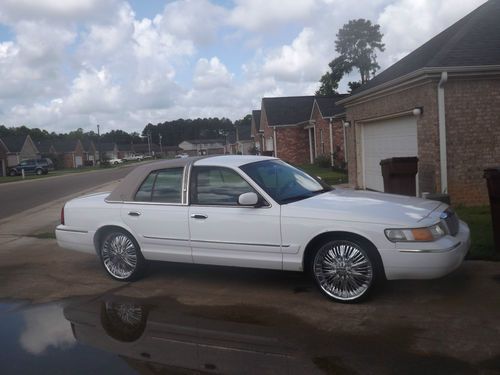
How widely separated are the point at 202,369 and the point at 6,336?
2124mm

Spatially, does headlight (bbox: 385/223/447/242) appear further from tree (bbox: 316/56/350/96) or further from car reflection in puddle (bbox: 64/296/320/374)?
tree (bbox: 316/56/350/96)

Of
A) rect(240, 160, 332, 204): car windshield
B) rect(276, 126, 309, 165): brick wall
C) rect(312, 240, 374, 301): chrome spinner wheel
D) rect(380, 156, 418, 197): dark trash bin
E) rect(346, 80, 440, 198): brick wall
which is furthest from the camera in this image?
rect(276, 126, 309, 165): brick wall

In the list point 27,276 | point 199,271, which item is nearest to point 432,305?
point 199,271

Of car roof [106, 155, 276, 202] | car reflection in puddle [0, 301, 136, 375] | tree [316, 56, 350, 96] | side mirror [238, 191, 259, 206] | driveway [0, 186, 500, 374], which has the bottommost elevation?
driveway [0, 186, 500, 374]

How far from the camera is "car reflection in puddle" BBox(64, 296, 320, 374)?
4.00 metres

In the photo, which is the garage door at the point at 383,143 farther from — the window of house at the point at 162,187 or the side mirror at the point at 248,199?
the side mirror at the point at 248,199

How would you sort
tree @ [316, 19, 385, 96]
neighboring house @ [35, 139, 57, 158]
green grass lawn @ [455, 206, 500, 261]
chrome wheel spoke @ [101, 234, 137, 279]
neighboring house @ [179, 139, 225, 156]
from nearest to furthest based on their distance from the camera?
chrome wheel spoke @ [101, 234, 137, 279] < green grass lawn @ [455, 206, 500, 261] < tree @ [316, 19, 385, 96] < neighboring house @ [35, 139, 57, 158] < neighboring house @ [179, 139, 225, 156]

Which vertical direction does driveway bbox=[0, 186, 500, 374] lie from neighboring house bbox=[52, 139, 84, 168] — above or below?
below

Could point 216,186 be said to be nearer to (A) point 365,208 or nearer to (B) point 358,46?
(A) point 365,208

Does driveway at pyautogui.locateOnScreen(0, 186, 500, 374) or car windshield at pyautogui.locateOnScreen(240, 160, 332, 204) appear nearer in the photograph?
driveway at pyautogui.locateOnScreen(0, 186, 500, 374)

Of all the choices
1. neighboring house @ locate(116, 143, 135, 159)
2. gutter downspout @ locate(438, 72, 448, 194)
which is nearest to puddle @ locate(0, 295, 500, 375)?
gutter downspout @ locate(438, 72, 448, 194)

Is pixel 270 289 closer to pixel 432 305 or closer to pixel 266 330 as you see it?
pixel 266 330

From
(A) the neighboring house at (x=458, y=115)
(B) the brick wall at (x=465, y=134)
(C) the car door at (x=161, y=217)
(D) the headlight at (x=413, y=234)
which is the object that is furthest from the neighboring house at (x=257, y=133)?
(D) the headlight at (x=413, y=234)

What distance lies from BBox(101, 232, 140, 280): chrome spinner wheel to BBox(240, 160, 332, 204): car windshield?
5.85ft
